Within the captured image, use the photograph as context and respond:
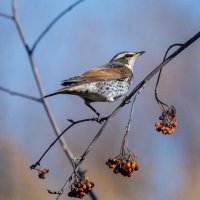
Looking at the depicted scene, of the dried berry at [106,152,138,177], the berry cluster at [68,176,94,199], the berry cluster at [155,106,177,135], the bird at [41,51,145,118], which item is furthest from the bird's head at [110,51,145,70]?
the berry cluster at [68,176,94,199]

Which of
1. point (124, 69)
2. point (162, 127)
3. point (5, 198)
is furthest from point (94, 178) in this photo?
point (162, 127)

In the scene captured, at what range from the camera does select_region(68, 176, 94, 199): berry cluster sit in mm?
3225

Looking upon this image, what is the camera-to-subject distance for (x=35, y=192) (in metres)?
9.91

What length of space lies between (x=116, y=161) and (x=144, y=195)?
7.06 meters

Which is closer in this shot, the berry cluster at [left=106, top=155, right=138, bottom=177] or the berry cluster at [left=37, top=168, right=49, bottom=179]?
the berry cluster at [left=106, top=155, right=138, bottom=177]

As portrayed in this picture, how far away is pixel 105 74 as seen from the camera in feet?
17.7

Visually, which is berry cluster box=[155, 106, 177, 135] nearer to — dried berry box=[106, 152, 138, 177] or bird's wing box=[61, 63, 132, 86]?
dried berry box=[106, 152, 138, 177]

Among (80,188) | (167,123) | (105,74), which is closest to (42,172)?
(80,188)

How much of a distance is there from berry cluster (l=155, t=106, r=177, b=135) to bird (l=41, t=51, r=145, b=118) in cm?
92

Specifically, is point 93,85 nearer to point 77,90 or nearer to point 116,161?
point 77,90

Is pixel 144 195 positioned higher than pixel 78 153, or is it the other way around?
pixel 78 153

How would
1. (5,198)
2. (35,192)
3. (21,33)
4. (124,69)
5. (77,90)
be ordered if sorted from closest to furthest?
(21,33)
(77,90)
(124,69)
(5,198)
(35,192)

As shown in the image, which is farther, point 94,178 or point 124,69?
point 94,178

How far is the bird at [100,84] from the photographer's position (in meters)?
4.79
